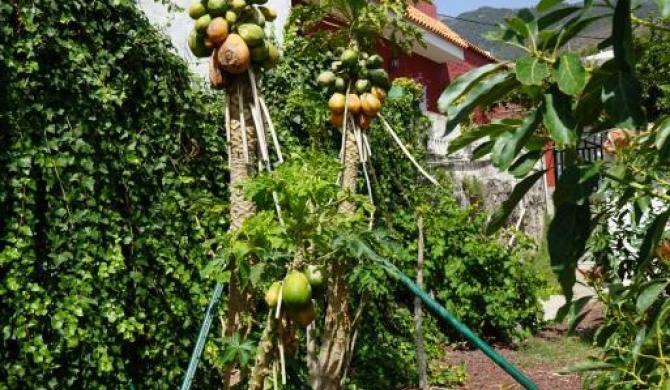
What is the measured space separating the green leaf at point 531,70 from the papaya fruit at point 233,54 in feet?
5.64

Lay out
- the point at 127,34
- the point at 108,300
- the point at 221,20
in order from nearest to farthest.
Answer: the point at 221,20 → the point at 108,300 → the point at 127,34

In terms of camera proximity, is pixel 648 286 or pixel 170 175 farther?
pixel 170 175

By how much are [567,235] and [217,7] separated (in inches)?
79.6

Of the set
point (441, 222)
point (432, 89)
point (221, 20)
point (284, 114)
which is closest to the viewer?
point (221, 20)

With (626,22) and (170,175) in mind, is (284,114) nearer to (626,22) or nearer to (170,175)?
(170,175)

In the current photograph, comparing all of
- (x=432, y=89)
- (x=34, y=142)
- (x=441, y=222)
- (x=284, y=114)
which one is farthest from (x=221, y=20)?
(x=432, y=89)

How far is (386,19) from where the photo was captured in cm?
438

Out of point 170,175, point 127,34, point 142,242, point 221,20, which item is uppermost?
point 127,34

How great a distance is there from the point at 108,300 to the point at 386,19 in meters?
2.20

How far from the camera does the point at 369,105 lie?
4.25 m

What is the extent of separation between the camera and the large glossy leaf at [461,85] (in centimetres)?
129

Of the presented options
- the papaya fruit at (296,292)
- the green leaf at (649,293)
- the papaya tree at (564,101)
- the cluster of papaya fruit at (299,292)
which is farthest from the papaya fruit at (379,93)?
the papaya tree at (564,101)

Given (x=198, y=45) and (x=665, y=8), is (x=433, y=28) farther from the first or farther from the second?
(x=665, y=8)

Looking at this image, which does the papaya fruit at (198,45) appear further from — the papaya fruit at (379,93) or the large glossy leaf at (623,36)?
the large glossy leaf at (623,36)
